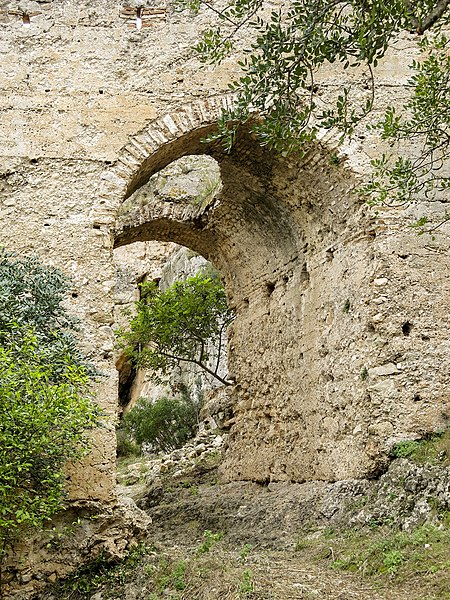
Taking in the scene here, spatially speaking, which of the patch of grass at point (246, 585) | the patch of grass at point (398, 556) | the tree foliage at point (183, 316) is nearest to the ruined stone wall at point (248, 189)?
the patch of grass at point (398, 556)

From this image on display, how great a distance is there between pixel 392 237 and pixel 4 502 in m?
4.46


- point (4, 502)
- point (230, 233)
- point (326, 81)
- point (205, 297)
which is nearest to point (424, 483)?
point (4, 502)

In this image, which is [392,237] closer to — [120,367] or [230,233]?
[230,233]

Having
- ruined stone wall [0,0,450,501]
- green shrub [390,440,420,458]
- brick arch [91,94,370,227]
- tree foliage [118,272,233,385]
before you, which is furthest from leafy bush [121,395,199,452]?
green shrub [390,440,420,458]

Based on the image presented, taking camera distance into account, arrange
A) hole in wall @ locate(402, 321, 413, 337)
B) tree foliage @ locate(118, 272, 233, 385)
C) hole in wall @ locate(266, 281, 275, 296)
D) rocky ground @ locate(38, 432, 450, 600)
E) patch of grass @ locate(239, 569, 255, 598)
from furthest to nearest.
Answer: tree foliage @ locate(118, 272, 233, 385)
hole in wall @ locate(266, 281, 275, 296)
hole in wall @ locate(402, 321, 413, 337)
rocky ground @ locate(38, 432, 450, 600)
patch of grass @ locate(239, 569, 255, 598)

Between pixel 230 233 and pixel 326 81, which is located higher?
pixel 326 81

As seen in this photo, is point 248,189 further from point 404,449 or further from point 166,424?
point 166,424

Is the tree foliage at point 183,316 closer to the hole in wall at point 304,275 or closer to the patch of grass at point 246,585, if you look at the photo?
the hole in wall at point 304,275

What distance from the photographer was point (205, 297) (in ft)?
43.8

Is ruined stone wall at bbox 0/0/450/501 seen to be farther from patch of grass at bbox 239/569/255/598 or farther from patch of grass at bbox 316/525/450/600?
patch of grass at bbox 239/569/255/598

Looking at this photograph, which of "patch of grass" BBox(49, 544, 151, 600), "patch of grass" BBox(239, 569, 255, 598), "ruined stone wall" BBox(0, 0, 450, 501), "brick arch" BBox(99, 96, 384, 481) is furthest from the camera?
"brick arch" BBox(99, 96, 384, 481)

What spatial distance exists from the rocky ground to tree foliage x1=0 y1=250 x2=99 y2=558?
1034mm

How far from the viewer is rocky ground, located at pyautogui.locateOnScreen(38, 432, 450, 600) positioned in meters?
4.88

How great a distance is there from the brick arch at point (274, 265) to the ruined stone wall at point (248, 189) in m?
0.03
